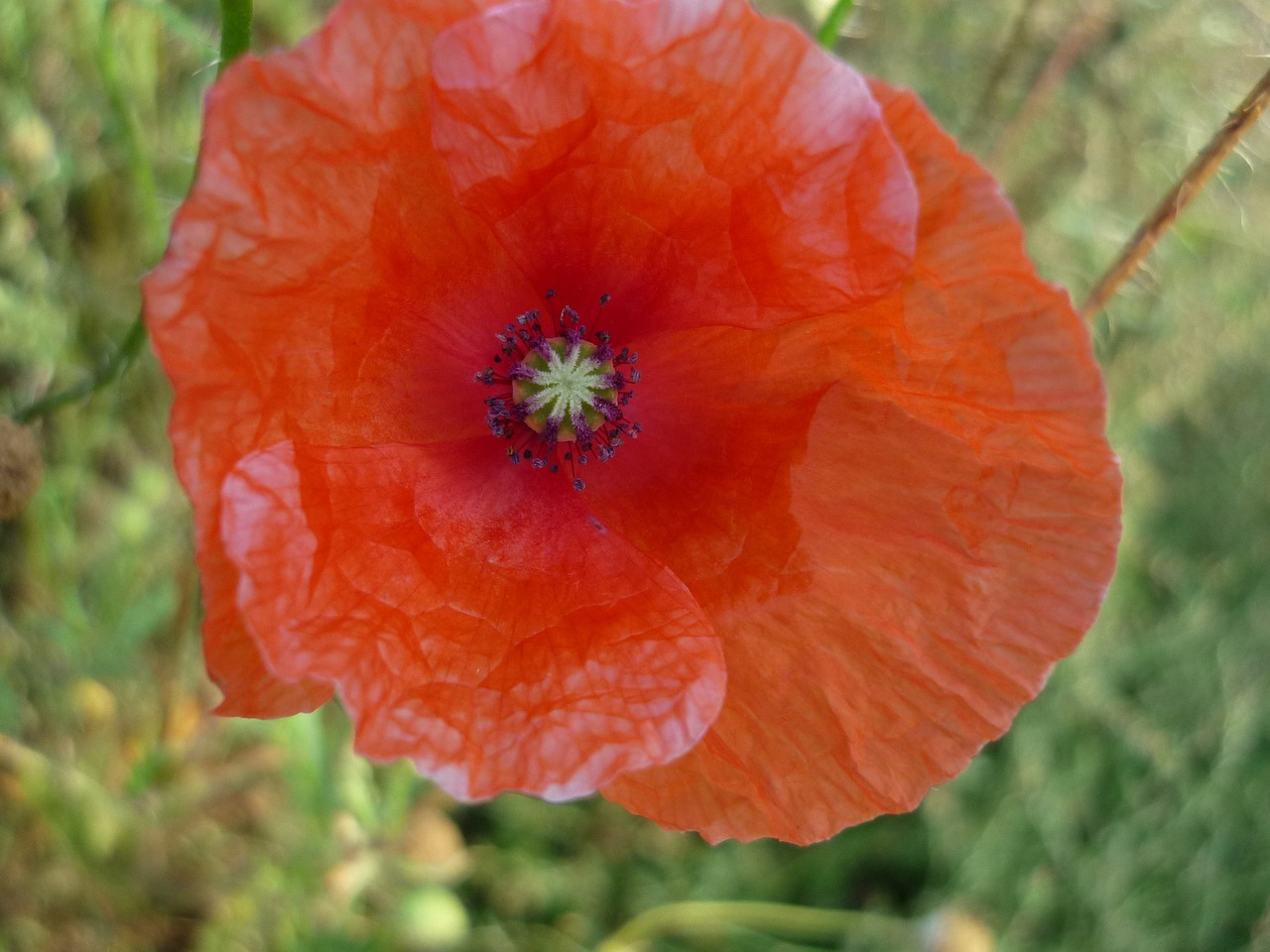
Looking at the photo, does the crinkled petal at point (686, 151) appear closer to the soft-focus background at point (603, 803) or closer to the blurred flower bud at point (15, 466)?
the soft-focus background at point (603, 803)

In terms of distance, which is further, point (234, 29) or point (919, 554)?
point (919, 554)

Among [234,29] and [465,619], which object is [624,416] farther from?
[234,29]

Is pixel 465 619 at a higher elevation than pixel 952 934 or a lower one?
higher

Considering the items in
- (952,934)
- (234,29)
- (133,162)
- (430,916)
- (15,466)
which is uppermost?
(234,29)

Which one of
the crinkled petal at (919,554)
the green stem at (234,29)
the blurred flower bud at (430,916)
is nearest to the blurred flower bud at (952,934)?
the blurred flower bud at (430,916)

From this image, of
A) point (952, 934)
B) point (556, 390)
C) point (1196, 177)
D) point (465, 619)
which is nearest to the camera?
point (1196, 177)

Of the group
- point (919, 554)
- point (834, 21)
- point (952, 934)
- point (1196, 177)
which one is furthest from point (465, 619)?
point (952, 934)

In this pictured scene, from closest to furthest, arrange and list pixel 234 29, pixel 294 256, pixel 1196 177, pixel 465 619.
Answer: pixel 234 29, pixel 294 256, pixel 1196 177, pixel 465 619
